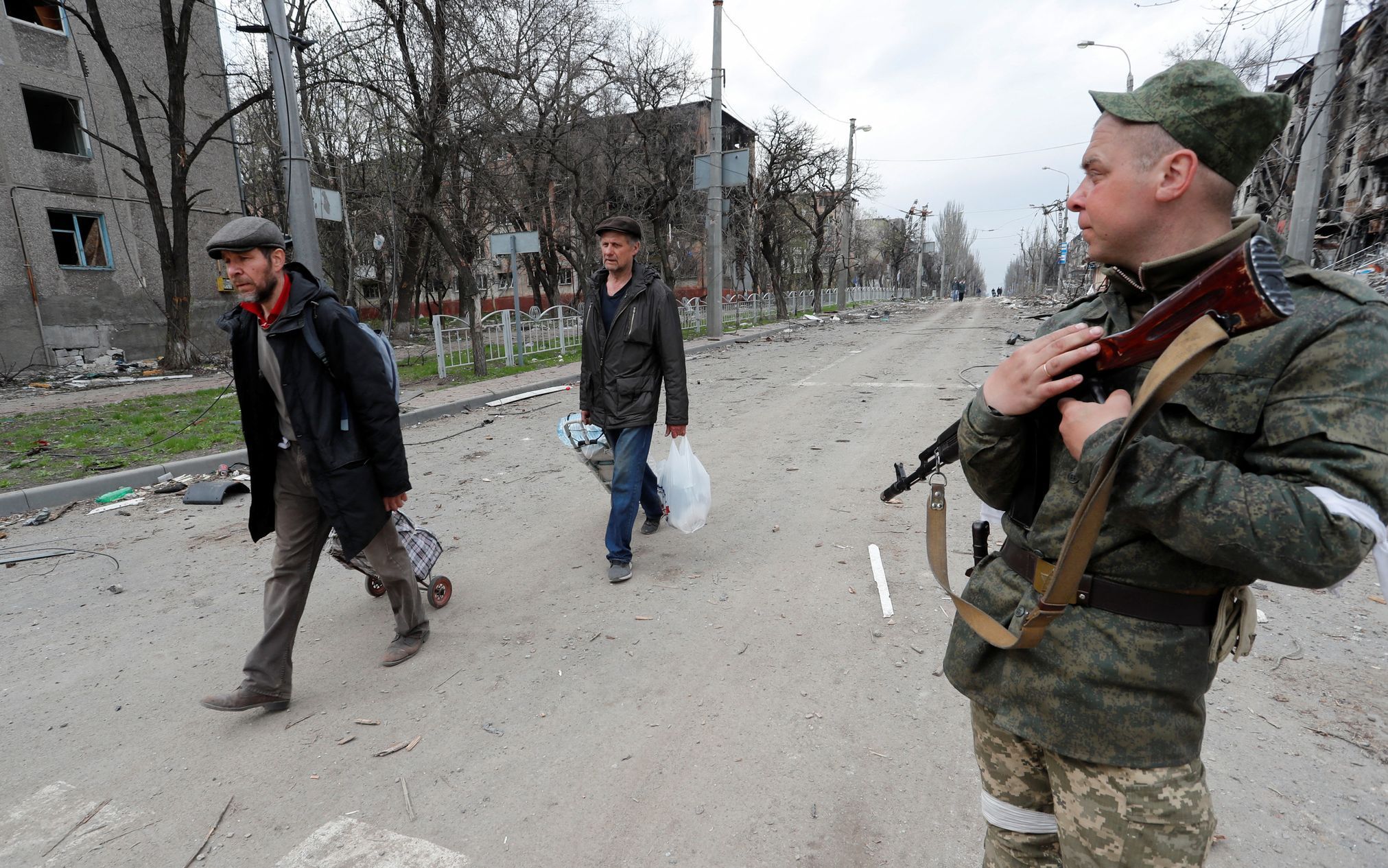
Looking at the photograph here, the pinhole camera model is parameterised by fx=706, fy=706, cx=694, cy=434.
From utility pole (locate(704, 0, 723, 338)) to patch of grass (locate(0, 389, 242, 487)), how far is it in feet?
43.0

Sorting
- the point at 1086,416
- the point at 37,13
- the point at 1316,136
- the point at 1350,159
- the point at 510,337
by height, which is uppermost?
the point at 37,13

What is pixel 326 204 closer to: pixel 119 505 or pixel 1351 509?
pixel 119 505

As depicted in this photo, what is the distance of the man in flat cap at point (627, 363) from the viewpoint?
4242 millimetres

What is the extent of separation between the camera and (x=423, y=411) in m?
9.77

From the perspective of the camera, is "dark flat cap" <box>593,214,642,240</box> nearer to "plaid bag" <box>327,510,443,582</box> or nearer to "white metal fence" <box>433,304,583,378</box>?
"plaid bag" <box>327,510,443,582</box>

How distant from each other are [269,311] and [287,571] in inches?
44.2

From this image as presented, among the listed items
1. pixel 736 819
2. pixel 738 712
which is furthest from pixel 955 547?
pixel 736 819

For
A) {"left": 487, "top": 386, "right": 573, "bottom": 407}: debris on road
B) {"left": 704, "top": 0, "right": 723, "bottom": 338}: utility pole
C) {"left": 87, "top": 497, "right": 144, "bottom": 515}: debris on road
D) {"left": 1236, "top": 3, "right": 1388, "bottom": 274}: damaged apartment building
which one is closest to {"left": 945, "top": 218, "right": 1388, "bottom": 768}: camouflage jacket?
{"left": 1236, "top": 3, "right": 1388, "bottom": 274}: damaged apartment building

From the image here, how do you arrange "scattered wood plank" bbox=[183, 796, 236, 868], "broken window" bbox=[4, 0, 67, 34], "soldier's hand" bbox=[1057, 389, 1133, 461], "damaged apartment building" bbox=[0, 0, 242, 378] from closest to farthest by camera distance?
"soldier's hand" bbox=[1057, 389, 1133, 461] < "scattered wood plank" bbox=[183, 796, 236, 868] < "damaged apartment building" bbox=[0, 0, 242, 378] < "broken window" bbox=[4, 0, 67, 34]

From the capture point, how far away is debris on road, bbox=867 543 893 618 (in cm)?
379

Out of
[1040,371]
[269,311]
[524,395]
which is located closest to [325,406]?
[269,311]

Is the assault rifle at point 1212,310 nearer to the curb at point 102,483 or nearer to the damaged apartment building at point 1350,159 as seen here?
the damaged apartment building at point 1350,159

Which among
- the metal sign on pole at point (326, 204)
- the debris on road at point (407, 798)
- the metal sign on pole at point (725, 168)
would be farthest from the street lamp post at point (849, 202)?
the debris on road at point (407, 798)

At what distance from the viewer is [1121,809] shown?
1.24 meters
